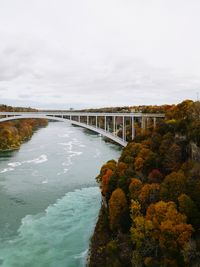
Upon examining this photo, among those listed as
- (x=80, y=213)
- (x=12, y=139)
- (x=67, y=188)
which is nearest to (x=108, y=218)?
(x=80, y=213)

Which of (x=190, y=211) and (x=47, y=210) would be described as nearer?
(x=190, y=211)

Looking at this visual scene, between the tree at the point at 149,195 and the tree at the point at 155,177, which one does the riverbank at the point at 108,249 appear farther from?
the tree at the point at 155,177

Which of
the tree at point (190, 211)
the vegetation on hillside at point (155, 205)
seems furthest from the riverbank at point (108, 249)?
the tree at point (190, 211)

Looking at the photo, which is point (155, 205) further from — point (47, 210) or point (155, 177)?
point (47, 210)

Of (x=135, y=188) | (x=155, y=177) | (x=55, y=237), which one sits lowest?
(x=55, y=237)

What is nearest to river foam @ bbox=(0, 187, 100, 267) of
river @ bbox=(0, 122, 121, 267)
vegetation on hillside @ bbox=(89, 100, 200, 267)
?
river @ bbox=(0, 122, 121, 267)

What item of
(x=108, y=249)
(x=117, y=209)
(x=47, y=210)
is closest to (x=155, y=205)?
(x=108, y=249)

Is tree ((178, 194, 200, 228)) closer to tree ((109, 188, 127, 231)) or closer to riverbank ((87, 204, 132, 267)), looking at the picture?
riverbank ((87, 204, 132, 267))
